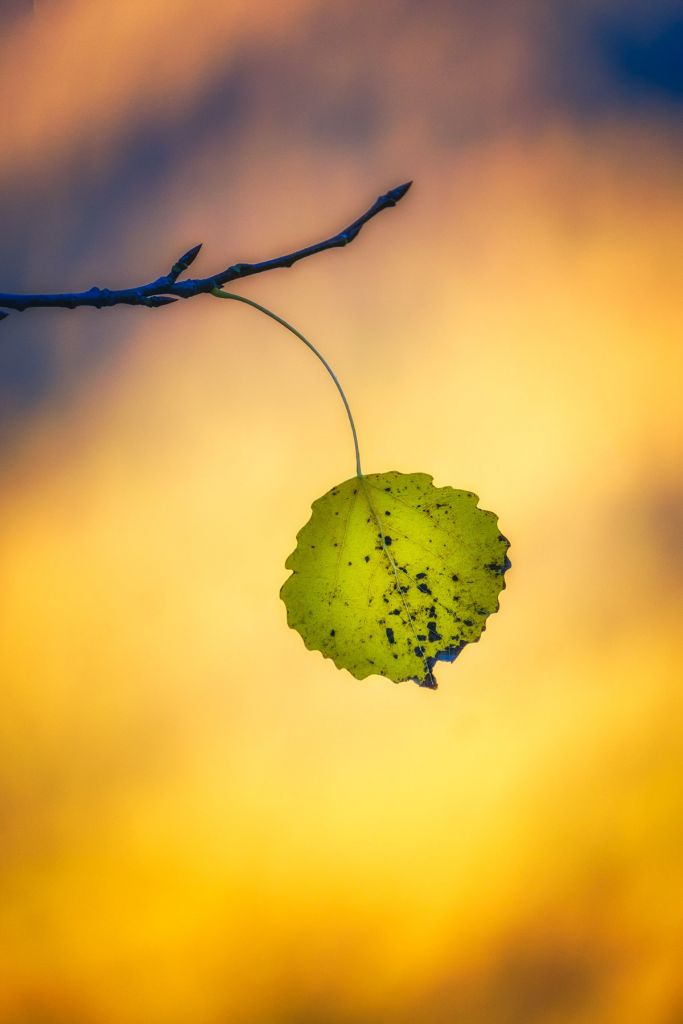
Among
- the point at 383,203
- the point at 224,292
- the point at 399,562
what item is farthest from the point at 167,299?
the point at 399,562

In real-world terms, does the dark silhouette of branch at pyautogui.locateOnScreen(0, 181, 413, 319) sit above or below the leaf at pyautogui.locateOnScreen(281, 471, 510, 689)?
above

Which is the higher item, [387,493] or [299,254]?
[299,254]

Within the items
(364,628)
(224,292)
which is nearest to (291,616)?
(364,628)

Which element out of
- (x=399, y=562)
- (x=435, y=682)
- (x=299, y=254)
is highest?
(x=299, y=254)

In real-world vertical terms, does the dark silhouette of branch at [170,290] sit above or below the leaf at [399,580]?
above

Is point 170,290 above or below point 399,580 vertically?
above

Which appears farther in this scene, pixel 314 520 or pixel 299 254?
pixel 314 520

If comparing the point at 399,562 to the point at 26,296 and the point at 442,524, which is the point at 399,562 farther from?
the point at 26,296

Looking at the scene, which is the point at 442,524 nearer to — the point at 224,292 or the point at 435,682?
the point at 435,682
